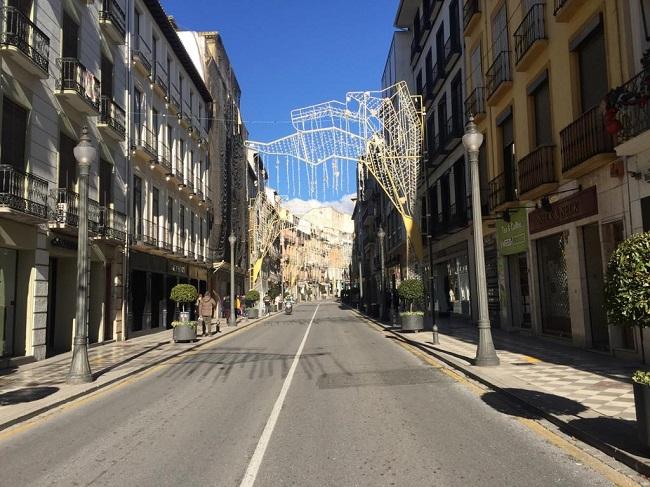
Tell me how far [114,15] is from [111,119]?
4.04 meters

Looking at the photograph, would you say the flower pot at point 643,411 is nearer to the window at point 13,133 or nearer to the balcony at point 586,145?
the balcony at point 586,145

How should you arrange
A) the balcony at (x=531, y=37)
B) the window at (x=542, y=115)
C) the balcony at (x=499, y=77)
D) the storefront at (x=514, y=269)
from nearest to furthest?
the balcony at (x=531, y=37) → the window at (x=542, y=115) → the storefront at (x=514, y=269) → the balcony at (x=499, y=77)

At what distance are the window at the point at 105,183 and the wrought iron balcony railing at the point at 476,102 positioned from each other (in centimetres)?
→ 1365

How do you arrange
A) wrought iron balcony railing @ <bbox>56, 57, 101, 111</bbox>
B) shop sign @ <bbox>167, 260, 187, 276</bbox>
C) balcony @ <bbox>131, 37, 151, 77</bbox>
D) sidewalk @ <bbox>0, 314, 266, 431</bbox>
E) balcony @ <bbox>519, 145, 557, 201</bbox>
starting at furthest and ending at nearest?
shop sign @ <bbox>167, 260, 187, 276</bbox>
balcony @ <bbox>131, 37, 151, 77</bbox>
wrought iron balcony railing @ <bbox>56, 57, 101, 111</bbox>
balcony @ <bbox>519, 145, 557, 201</bbox>
sidewalk @ <bbox>0, 314, 266, 431</bbox>

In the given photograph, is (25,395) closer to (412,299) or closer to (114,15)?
(412,299)

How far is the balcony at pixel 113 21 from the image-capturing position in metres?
18.9

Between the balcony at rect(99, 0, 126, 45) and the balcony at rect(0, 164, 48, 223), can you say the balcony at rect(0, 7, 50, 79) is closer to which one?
the balcony at rect(0, 164, 48, 223)

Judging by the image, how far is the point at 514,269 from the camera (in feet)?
61.4

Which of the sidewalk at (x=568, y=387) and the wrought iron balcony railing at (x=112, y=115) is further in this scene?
the wrought iron balcony railing at (x=112, y=115)

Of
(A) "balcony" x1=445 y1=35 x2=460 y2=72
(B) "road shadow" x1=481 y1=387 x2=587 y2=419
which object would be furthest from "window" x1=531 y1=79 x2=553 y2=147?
(B) "road shadow" x1=481 y1=387 x2=587 y2=419

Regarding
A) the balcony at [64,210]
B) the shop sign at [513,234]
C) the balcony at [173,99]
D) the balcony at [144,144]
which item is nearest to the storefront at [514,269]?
A: the shop sign at [513,234]

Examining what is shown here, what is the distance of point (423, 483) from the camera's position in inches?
178

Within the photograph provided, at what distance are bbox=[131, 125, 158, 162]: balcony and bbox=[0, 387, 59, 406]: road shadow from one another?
14.1 meters

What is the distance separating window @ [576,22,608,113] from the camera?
12234mm
